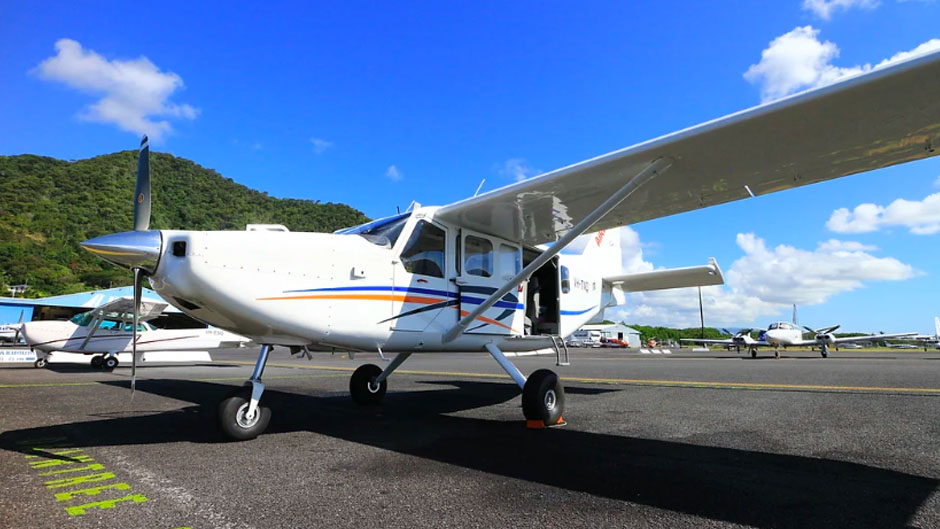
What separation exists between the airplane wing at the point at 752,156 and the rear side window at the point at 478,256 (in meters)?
0.21

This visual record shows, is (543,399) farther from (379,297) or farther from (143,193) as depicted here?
(143,193)

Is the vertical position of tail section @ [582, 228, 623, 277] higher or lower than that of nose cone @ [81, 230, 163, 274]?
higher

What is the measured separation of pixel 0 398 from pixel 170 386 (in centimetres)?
282

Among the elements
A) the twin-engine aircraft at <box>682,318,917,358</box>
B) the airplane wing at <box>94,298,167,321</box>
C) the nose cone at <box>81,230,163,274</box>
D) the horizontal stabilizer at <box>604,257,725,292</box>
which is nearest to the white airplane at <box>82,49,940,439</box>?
the nose cone at <box>81,230,163,274</box>

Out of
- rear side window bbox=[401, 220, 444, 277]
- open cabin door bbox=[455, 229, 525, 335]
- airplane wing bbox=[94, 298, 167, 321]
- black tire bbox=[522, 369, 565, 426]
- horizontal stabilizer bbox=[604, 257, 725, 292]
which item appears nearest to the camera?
black tire bbox=[522, 369, 565, 426]

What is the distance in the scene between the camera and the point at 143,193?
475cm

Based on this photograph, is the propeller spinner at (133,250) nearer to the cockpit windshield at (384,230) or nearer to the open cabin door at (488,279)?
the cockpit windshield at (384,230)

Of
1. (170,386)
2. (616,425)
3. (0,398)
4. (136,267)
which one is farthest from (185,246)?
(170,386)

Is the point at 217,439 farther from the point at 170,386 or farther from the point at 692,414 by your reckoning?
the point at 170,386

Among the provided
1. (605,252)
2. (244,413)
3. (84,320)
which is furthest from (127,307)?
(605,252)

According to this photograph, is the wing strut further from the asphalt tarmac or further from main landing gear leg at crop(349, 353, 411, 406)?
main landing gear leg at crop(349, 353, 411, 406)

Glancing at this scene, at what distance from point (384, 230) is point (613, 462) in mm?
3499

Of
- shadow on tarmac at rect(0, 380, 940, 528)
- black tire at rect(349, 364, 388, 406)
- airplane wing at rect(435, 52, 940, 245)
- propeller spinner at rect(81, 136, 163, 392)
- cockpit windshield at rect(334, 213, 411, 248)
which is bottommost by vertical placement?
shadow on tarmac at rect(0, 380, 940, 528)

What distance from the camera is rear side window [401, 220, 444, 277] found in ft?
18.9
